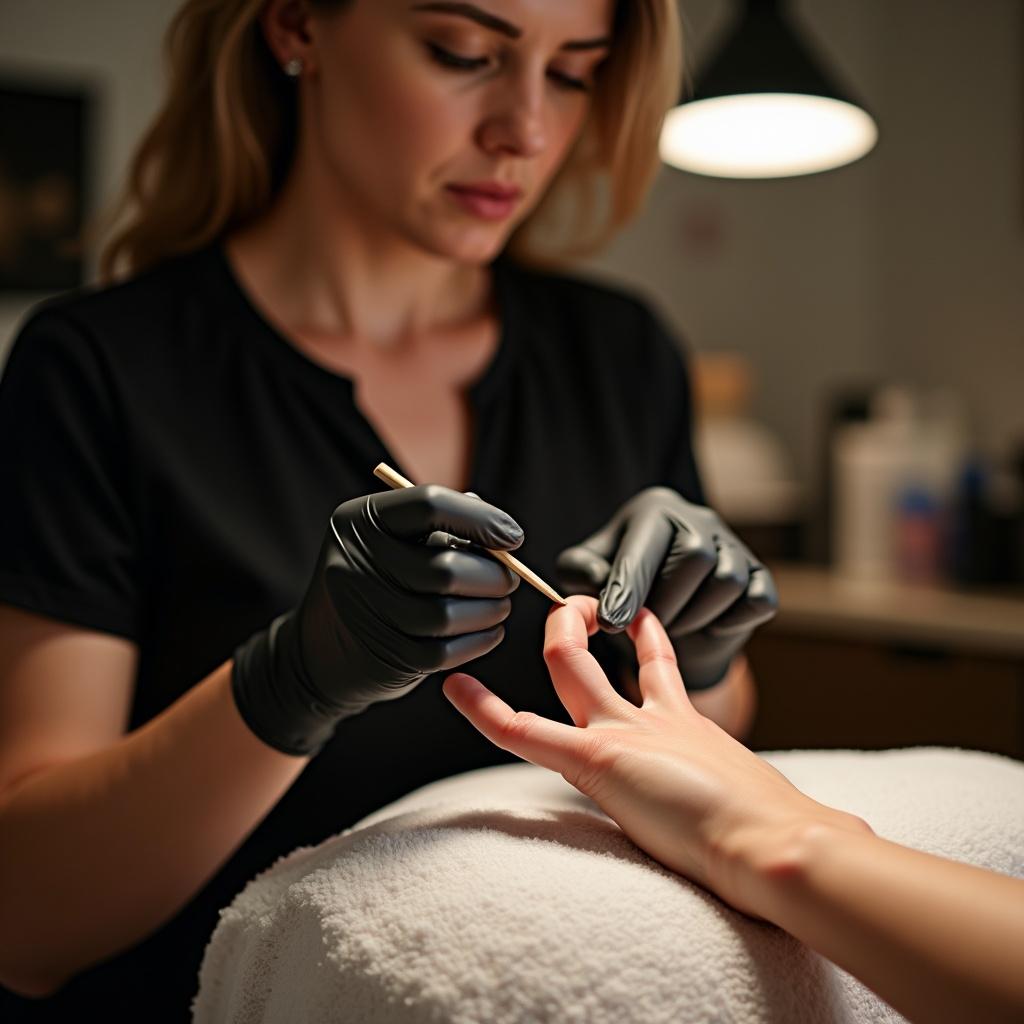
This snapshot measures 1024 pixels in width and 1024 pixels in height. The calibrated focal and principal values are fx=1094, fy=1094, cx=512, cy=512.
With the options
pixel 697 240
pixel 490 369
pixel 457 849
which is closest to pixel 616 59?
pixel 490 369

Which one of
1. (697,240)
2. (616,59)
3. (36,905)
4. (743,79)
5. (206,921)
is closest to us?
(36,905)

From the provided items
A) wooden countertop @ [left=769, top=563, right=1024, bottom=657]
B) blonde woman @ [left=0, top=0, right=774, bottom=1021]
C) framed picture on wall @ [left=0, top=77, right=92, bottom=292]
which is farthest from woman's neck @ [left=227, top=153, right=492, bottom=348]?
framed picture on wall @ [left=0, top=77, right=92, bottom=292]

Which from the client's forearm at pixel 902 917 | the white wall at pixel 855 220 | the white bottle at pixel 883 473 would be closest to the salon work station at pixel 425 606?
the client's forearm at pixel 902 917

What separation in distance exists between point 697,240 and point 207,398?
1.95 meters

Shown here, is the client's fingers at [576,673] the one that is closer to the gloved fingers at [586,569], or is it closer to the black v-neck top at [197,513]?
the gloved fingers at [586,569]

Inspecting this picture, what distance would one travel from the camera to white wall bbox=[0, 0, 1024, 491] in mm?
2246

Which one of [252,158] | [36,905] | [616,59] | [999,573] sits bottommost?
[999,573]

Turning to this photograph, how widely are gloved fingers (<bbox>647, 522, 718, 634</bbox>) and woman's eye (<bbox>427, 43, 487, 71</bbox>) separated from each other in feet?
1.45

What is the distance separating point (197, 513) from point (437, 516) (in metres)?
0.35

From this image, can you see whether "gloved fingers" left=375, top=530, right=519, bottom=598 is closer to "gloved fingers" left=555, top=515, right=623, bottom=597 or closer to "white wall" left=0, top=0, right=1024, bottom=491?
"gloved fingers" left=555, top=515, right=623, bottom=597

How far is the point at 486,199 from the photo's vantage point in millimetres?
992

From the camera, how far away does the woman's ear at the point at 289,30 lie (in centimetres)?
101

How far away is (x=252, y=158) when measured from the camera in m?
1.11

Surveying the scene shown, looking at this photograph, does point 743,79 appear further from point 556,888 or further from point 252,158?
point 556,888
